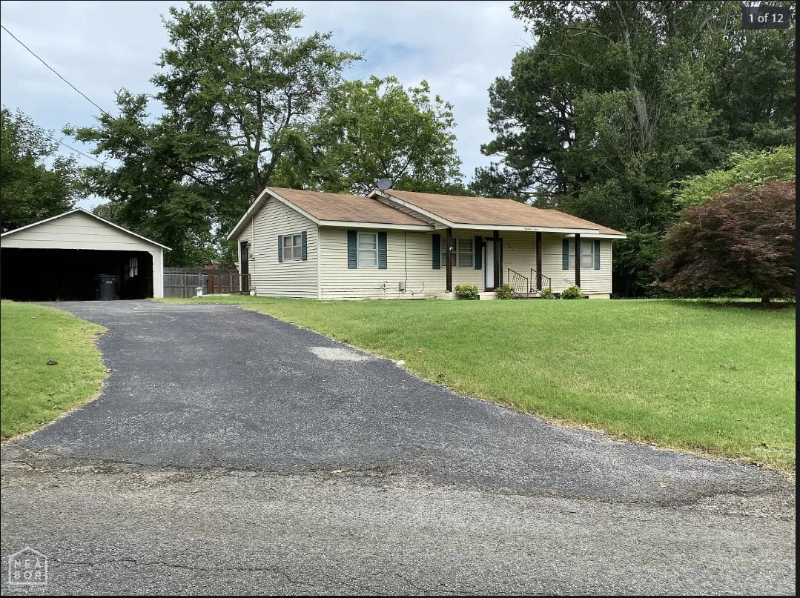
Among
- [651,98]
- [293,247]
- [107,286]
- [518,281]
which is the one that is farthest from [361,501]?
[651,98]

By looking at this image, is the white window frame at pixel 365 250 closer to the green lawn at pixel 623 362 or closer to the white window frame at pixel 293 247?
the white window frame at pixel 293 247

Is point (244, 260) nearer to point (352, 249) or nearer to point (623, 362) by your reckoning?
point (352, 249)

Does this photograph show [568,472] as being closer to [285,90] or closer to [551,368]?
[551,368]

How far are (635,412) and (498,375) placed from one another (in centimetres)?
185

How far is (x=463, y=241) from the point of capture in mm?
21906

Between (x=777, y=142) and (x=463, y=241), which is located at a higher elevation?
(x=777, y=142)

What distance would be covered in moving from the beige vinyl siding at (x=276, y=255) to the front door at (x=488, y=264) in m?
6.84

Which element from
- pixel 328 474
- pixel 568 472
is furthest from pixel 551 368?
pixel 328 474

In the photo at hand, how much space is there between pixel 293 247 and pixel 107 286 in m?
6.41

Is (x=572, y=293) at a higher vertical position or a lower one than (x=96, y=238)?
lower

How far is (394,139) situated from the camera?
132 ft

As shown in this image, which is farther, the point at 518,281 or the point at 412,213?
the point at 518,281

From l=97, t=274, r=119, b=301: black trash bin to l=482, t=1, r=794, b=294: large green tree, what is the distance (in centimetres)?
2156

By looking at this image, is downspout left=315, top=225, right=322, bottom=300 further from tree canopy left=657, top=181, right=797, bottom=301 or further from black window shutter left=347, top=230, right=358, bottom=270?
tree canopy left=657, top=181, right=797, bottom=301
